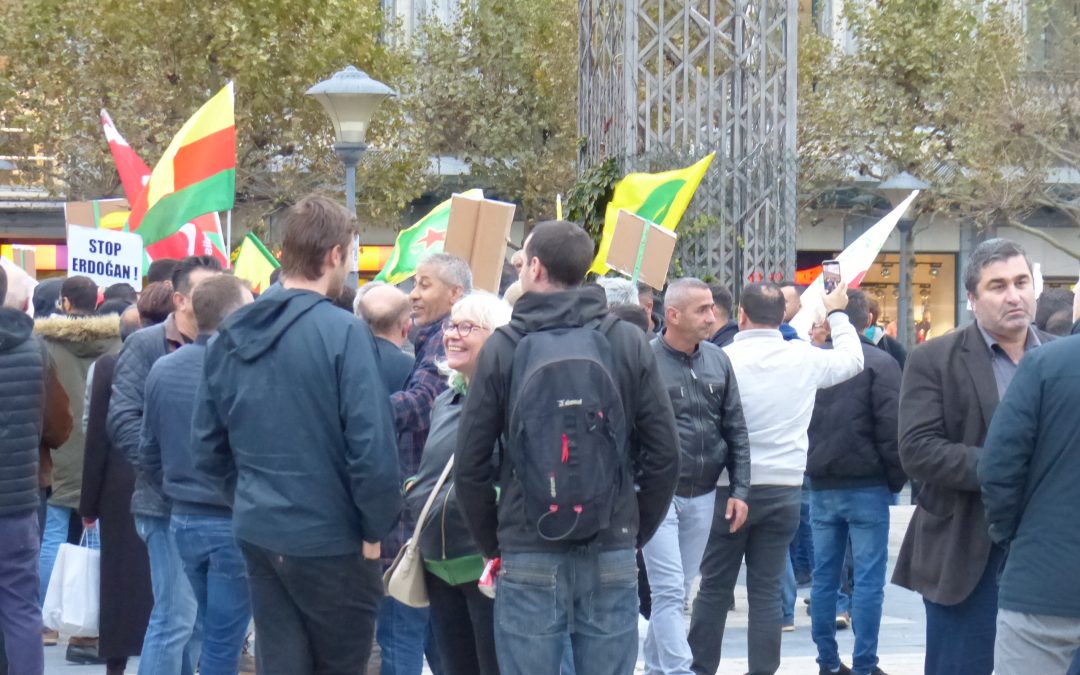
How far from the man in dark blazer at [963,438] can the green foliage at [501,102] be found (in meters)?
23.9

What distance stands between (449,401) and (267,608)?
1.03 meters

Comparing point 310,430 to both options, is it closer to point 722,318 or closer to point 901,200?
point 722,318

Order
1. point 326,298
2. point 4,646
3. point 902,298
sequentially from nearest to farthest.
Answer: 1. point 326,298
2. point 4,646
3. point 902,298

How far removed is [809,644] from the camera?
915cm

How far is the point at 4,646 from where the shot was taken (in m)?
6.82

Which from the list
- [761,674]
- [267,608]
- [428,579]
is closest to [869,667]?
[761,674]

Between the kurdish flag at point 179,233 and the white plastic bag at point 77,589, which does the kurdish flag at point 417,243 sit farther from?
the white plastic bag at point 77,589

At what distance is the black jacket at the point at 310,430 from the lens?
4.78 meters

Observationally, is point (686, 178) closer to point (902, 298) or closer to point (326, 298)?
point (326, 298)

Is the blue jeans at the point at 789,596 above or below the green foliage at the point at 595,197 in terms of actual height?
below

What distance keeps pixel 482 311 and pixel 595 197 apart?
7692 mm

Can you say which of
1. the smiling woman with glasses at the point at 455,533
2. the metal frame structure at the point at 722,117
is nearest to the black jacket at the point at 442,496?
the smiling woman with glasses at the point at 455,533

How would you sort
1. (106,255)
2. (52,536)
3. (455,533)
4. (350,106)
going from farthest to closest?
1. (350,106)
2. (106,255)
3. (52,536)
4. (455,533)

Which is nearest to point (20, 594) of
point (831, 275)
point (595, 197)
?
point (831, 275)
